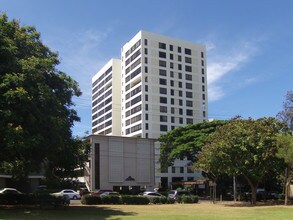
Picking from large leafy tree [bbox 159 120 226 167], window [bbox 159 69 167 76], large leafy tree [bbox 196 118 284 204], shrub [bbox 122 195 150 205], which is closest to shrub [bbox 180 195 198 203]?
shrub [bbox 122 195 150 205]

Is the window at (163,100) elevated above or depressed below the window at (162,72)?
below

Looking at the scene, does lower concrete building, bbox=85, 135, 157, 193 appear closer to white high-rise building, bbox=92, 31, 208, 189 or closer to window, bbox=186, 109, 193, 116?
white high-rise building, bbox=92, 31, 208, 189

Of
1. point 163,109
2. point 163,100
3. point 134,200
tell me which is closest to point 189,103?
point 163,100

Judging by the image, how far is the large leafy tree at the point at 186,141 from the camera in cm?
6240

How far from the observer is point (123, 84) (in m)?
121

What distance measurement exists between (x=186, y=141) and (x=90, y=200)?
87.8 ft

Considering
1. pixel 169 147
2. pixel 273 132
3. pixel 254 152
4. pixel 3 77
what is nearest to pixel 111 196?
pixel 254 152

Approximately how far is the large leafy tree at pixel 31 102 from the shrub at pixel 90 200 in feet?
27.0

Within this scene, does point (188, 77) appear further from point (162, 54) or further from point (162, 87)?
point (162, 54)

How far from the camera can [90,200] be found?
40281 millimetres

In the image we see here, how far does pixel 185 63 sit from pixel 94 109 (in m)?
47.3

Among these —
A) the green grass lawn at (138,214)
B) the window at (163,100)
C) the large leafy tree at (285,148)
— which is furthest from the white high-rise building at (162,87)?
the green grass lawn at (138,214)

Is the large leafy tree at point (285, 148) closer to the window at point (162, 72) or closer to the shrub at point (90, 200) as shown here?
the shrub at point (90, 200)

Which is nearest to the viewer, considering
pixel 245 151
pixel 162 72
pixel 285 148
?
pixel 285 148
